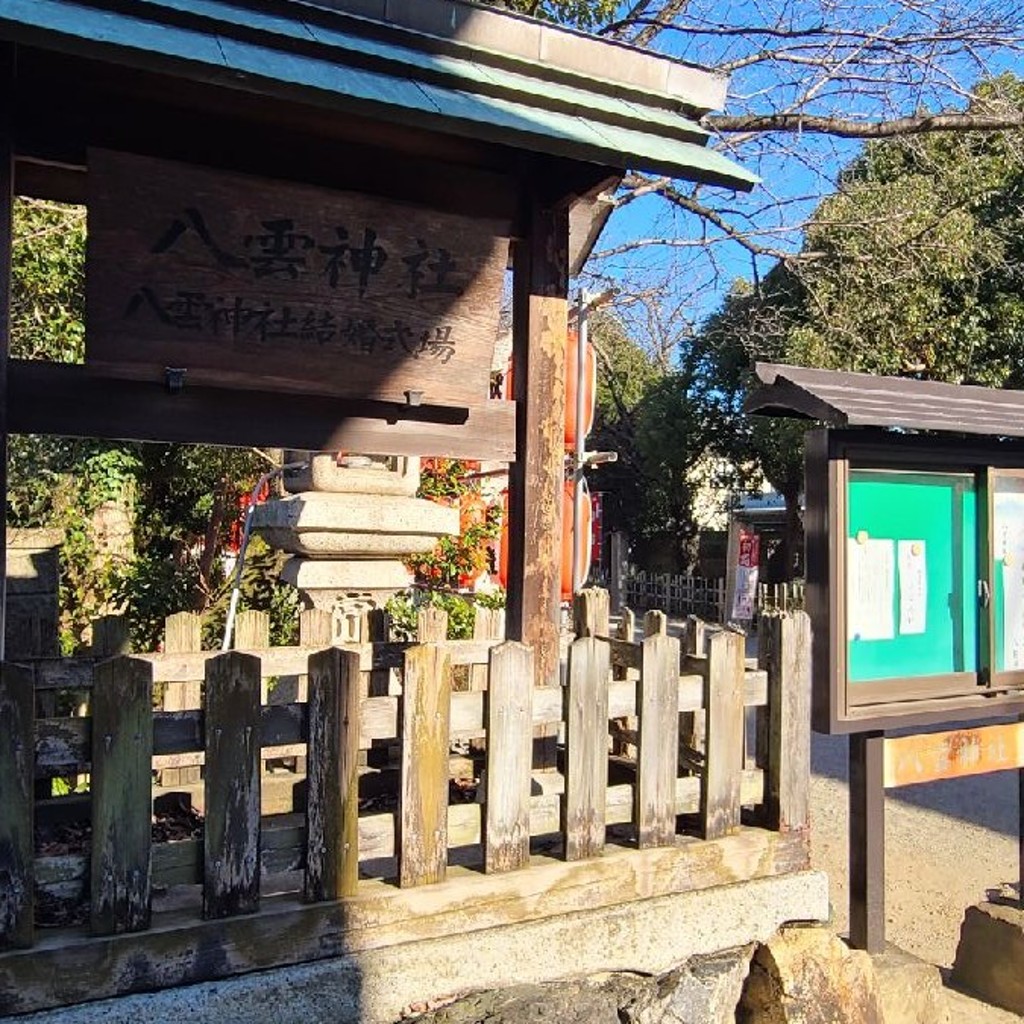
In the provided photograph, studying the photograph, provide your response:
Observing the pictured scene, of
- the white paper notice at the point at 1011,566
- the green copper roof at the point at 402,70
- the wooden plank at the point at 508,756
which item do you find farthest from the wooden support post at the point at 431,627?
the white paper notice at the point at 1011,566

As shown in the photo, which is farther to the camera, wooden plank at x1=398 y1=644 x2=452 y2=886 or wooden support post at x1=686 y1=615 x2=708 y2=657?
wooden support post at x1=686 y1=615 x2=708 y2=657

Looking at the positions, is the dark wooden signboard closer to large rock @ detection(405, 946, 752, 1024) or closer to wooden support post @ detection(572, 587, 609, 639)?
wooden support post @ detection(572, 587, 609, 639)

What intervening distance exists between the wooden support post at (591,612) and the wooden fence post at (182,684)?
4.87 feet

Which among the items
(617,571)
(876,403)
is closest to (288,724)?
(876,403)

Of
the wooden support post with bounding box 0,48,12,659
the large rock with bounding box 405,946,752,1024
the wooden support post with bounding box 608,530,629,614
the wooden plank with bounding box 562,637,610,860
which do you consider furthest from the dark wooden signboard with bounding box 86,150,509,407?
the wooden support post with bounding box 608,530,629,614

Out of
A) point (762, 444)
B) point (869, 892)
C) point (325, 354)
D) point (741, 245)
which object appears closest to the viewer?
point (325, 354)

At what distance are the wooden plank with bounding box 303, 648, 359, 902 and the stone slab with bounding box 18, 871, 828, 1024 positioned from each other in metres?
0.20

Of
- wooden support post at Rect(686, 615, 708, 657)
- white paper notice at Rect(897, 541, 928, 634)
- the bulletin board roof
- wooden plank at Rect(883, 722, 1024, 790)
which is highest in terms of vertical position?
the bulletin board roof

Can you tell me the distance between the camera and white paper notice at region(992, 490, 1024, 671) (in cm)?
407

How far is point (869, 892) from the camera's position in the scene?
363 centimetres

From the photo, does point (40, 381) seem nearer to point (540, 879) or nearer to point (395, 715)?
point (395, 715)

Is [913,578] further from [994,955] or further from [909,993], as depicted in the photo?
[994,955]

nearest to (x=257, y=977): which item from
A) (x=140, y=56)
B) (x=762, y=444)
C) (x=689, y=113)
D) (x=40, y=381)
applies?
(x=40, y=381)

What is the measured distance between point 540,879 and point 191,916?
0.93 m
